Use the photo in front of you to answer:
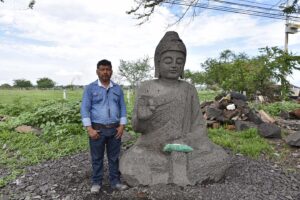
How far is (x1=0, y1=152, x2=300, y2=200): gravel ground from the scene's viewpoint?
14.2 feet

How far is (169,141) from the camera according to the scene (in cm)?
481

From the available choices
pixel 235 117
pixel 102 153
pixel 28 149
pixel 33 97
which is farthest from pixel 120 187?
pixel 33 97

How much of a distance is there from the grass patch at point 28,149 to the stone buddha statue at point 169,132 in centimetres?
209

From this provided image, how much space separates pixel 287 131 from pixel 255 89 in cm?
685

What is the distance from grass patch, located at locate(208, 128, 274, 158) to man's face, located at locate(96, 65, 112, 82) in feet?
11.3

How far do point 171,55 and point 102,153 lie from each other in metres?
1.60

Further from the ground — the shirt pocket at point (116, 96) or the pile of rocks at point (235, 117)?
the shirt pocket at point (116, 96)

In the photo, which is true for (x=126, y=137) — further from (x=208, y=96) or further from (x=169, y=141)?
(x=208, y=96)

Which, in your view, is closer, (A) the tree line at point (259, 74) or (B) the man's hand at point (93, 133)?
(B) the man's hand at point (93, 133)

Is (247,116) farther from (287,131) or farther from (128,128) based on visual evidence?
(128,128)

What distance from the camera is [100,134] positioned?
4.40 meters

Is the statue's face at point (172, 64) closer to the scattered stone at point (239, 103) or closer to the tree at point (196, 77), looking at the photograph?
the scattered stone at point (239, 103)

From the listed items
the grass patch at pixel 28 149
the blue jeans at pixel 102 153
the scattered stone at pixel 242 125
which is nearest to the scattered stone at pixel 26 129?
the grass patch at pixel 28 149

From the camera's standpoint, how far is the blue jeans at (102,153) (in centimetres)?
444
